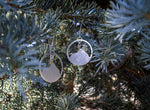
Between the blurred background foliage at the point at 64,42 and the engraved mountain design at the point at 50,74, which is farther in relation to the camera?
the engraved mountain design at the point at 50,74

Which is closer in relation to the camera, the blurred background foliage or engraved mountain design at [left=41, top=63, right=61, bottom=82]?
the blurred background foliage

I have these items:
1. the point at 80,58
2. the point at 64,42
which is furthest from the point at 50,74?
the point at 64,42

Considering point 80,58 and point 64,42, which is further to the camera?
point 64,42

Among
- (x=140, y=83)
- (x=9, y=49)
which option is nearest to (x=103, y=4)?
(x=140, y=83)

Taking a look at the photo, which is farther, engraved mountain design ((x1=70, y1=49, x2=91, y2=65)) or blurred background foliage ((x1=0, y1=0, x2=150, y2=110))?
engraved mountain design ((x1=70, y1=49, x2=91, y2=65))

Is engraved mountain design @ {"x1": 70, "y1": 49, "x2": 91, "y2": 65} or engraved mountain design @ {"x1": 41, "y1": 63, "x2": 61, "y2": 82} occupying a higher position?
engraved mountain design @ {"x1": 70, "y1": 49, "x2": 91, "y2": 65}

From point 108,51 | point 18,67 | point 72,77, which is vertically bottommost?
point 18,67

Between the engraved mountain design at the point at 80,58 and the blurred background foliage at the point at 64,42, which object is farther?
the engraved mountain design at the point at 80,58

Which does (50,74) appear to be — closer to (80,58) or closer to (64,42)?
(80,58)

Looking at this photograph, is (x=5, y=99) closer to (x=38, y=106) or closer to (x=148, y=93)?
(x=38, y=106)

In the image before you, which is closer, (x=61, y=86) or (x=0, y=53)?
(x=0, y=53)

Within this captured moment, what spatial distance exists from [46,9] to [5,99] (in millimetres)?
298

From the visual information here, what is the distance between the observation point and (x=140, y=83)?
1.83 ft

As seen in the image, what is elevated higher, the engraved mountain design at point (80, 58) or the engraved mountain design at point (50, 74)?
the engraved mountain design at point (80, 58)
